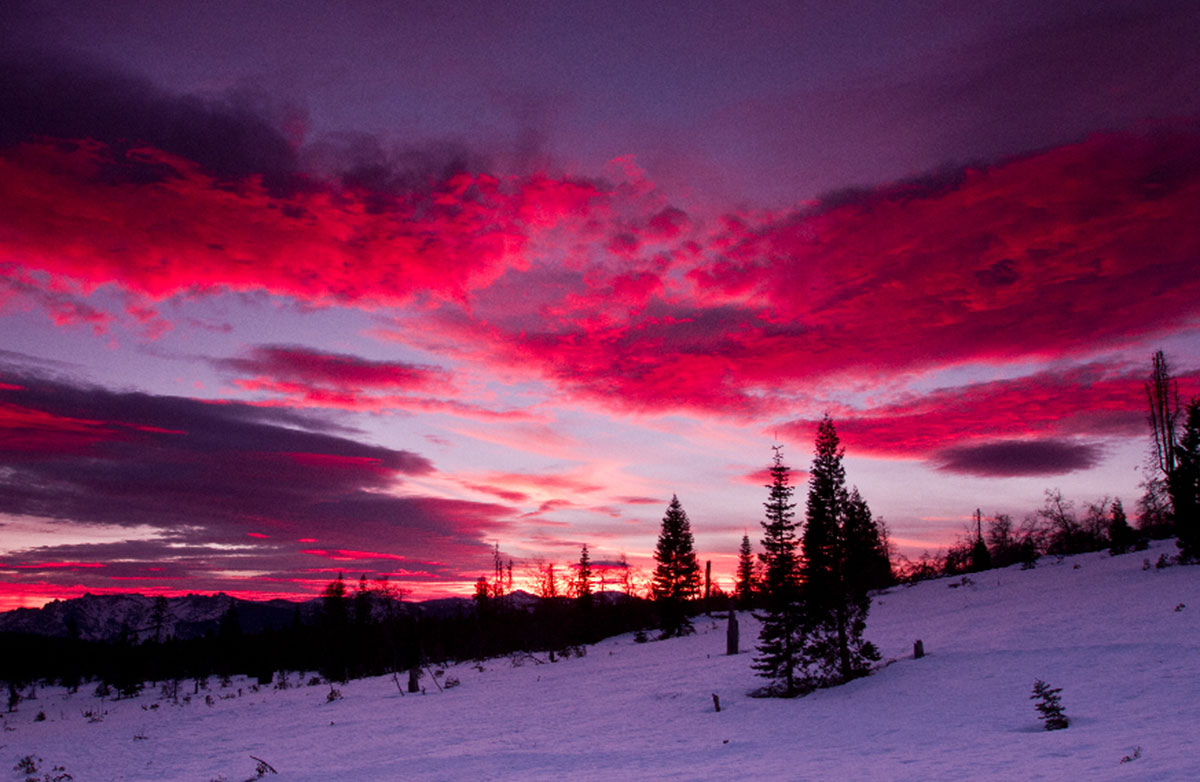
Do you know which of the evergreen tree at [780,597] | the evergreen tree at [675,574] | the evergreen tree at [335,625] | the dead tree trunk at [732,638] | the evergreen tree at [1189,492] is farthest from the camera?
the evergreen tree at [335,625]

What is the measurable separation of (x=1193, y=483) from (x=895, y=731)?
34949 mm

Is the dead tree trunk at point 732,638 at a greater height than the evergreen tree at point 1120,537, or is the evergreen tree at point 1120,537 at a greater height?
the evergreen tree at point 1120,537

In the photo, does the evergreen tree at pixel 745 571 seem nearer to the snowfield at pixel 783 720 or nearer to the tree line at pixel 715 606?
the tree line at pixel 715 606

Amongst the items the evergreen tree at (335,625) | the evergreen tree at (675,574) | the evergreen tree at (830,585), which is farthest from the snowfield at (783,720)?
the evergreen tree at (335,625)

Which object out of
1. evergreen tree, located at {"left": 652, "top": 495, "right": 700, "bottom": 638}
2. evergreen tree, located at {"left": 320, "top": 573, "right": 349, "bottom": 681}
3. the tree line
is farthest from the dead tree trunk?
evergreen tree, located at {"left": 320, "top": 573, "right": 349, "bottom": 681}

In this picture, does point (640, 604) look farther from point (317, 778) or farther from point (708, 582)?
point (317, 778)

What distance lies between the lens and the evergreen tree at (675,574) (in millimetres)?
67562

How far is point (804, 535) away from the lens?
31688 mm

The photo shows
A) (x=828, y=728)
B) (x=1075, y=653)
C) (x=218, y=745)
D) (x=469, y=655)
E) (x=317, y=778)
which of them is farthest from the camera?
(x=469, y=655)

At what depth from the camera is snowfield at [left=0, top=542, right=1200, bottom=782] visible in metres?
14.6

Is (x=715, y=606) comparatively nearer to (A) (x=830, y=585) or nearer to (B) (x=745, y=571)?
(B) (x=745, y=571)

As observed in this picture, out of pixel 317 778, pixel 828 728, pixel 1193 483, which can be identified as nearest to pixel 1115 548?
pixel 1193 483

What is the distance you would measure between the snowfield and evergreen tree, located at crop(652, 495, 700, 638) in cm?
2175

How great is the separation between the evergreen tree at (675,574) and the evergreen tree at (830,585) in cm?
3687
